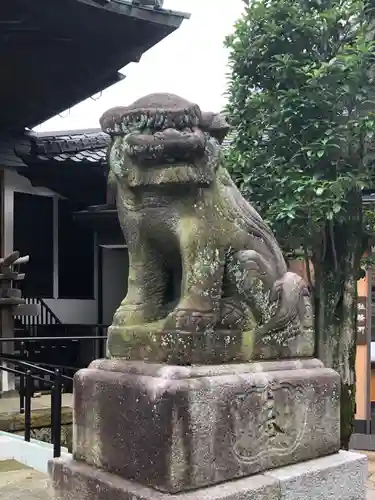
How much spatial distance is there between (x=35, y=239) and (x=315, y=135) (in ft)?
26.6

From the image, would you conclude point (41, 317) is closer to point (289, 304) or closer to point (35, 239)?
point (35, 239)

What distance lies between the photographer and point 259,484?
2.83 m

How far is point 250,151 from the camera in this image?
6.29 meters

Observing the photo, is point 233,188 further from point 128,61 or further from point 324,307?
point 128,61

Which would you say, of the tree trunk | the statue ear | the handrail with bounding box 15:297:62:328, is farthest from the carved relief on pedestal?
the handrail with bounding box 15:297:62:328

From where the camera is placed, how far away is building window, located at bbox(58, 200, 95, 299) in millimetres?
12812

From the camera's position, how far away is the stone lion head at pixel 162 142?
289 centimetres

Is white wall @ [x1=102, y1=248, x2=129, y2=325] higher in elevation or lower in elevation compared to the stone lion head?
lower

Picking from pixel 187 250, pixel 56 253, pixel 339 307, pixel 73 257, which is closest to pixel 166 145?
pixel 187 250

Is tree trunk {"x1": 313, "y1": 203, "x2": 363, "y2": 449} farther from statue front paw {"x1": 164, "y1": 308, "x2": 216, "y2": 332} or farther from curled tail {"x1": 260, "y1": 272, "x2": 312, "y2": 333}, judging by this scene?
statue front paw {"x1": 164, "y1": 308, "x2": 216, "y2": 332}

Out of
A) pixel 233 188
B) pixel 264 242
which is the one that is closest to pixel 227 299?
pixel 264 242

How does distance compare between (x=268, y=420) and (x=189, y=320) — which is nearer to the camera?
(x=189, y=320)

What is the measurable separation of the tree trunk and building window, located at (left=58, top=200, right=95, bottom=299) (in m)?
7.25

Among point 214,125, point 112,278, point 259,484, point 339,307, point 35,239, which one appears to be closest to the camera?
point 259,484
